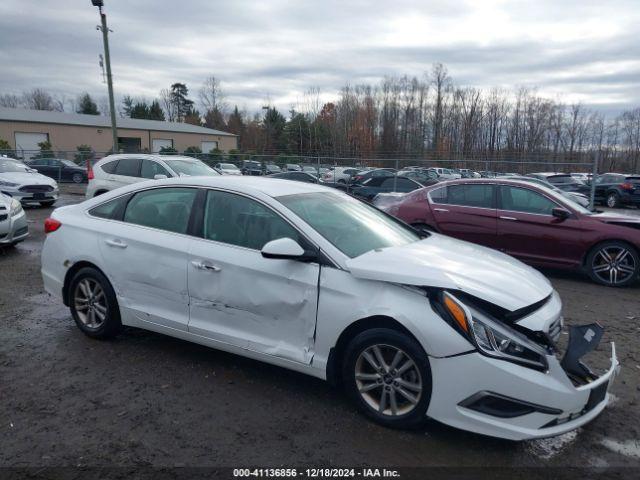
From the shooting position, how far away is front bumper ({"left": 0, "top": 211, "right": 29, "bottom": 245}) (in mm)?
8398

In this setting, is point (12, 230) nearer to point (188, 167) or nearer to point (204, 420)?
point (188, 167)

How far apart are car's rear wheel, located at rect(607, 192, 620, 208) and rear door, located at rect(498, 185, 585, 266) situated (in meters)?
17.0

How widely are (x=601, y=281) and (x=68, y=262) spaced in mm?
6933

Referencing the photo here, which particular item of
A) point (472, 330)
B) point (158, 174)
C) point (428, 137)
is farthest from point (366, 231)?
point (428, 137)

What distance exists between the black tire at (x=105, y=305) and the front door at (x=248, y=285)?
984 mm

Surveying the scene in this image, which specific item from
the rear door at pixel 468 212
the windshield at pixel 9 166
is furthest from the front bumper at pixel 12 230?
the windshield at pixel 9 166

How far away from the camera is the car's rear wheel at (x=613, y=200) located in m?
21.7

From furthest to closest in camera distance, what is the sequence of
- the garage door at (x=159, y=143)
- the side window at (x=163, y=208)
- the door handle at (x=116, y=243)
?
the garage door at (x=159, y=143), the door handle at (x=116, y=243), the side window at (x=163, y=208)

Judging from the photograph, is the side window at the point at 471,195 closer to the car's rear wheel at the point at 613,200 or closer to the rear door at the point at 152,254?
the rear door at the point at 152,254

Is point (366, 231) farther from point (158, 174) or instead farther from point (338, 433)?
point (158, 174)

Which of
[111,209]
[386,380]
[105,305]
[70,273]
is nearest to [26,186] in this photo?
[70,273]

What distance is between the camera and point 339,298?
3.28m

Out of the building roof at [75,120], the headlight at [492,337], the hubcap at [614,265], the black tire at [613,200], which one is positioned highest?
the building roof at [75,120]

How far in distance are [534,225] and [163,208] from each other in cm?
558
